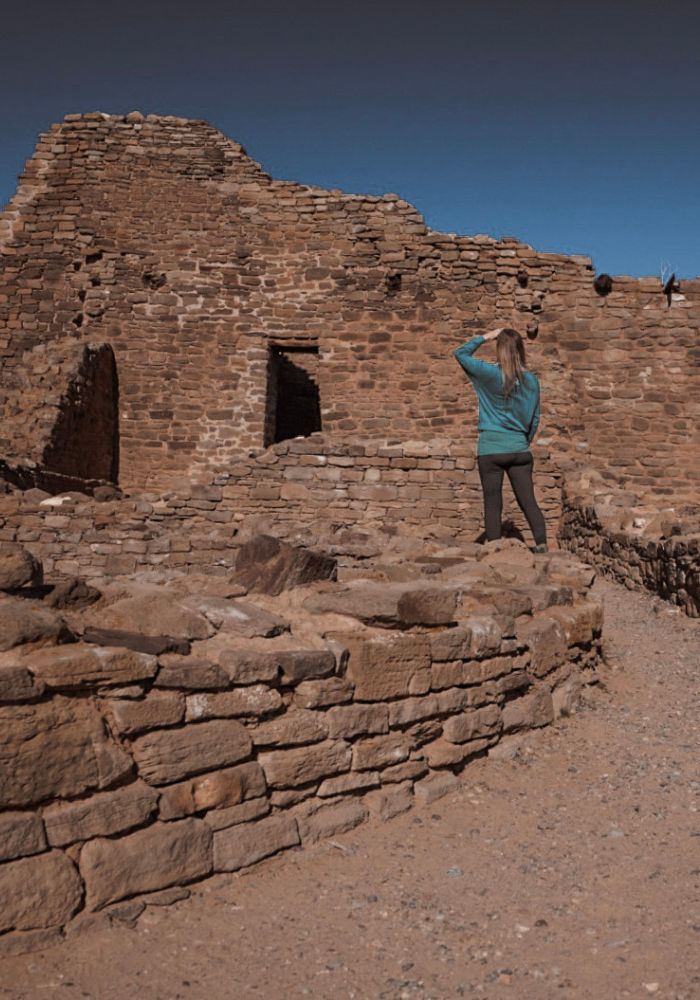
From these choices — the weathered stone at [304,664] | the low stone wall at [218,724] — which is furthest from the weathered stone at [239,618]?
the weathered stone at [304,664]

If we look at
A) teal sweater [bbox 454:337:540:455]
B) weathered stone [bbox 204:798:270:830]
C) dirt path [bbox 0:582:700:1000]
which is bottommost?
dirt path [bbox 0:582:700:1000]

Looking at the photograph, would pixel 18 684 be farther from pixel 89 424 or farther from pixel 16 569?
pixel 89 424

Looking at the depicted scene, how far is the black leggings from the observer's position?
748 cm

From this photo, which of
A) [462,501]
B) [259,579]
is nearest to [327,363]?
[462,501]

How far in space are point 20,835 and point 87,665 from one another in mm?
563

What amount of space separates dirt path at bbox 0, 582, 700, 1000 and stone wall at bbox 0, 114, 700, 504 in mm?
9974

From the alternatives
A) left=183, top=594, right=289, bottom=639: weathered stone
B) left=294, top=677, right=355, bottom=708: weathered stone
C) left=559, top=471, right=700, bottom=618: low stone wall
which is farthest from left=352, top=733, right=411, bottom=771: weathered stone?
left=559, top=471, right=700, bottom=618: low stone wall

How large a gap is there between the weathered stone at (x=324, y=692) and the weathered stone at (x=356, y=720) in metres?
0.05

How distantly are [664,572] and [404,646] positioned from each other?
4.42 metres

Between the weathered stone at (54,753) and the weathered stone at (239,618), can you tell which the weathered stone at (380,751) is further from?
the weathered stone at (54,753)

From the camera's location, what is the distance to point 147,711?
8.99 feet

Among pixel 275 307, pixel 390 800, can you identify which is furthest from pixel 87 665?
pixel 275 307

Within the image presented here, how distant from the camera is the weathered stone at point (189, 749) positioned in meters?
2.70

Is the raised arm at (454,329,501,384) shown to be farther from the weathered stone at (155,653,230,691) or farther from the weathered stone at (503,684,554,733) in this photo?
the weathered stone at (155,653,230,691)
